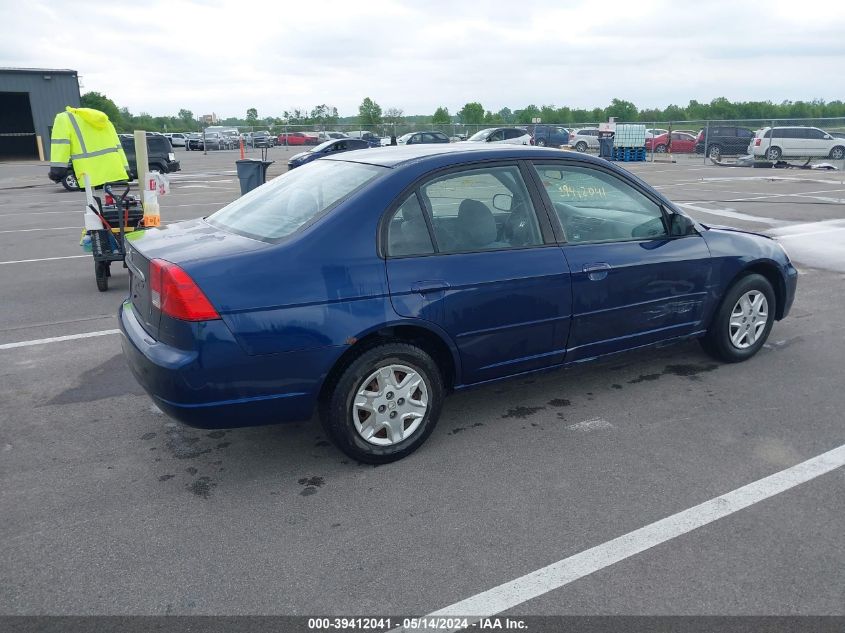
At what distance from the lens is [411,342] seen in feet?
12.5

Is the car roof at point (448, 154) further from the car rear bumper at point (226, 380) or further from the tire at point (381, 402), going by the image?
the car rear bumper at point (226, 380)

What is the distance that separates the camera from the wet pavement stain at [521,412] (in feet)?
14.6

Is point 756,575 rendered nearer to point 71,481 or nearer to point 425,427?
point 425,427

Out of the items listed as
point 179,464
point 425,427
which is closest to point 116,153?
point 179,464

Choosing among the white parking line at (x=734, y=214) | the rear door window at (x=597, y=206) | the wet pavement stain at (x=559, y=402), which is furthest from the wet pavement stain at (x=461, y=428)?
the white parking line at (x=734, y=214)

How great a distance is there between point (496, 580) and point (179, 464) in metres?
1.91

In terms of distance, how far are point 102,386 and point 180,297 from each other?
2063 mm

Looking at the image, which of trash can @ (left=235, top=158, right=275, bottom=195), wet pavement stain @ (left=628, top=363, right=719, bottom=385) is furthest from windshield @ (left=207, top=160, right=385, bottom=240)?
trash can @ (left=235, top=158, right=275, bottom=195)

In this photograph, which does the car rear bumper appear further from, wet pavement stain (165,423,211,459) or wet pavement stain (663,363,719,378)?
wet pavement stain (663,363,719,378)

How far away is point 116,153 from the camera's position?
8.12 meters

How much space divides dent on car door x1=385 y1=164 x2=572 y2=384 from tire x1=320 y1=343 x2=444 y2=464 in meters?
0.22

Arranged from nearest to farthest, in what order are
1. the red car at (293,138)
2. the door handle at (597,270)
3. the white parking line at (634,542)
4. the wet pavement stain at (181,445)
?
the white parking line at (634,542), the wet pavement stain at (181,445), the door handle at (597,270), the red car at (293,138)

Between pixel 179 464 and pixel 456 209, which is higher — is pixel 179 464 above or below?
below

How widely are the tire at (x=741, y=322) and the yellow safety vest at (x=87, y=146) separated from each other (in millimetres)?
6491
